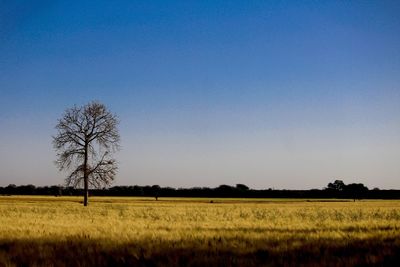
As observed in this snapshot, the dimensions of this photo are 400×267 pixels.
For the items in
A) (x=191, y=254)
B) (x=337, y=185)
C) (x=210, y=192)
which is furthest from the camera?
(x=337, y=185)

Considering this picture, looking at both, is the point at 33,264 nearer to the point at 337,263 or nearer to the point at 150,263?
the point at 150,263

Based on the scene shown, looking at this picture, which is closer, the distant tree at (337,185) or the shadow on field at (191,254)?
the shadow on field at (191,254)

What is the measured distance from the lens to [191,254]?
30.1 feet

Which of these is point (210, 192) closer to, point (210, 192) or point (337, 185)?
point (210, 192)

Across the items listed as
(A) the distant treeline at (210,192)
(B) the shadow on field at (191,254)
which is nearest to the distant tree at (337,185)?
(A) the distant treeline at (210,192)

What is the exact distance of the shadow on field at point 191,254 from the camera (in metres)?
8.27

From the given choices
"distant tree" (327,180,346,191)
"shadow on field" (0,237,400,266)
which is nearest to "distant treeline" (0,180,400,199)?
"distant tree" (327,180,346,191)

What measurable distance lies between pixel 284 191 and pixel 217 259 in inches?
5002

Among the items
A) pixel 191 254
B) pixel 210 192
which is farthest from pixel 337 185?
pixel 191 254

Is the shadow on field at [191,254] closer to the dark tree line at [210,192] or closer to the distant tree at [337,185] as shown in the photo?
the dark tree line at [210,192]

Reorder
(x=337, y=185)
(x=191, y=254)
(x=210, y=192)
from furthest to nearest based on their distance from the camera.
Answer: (x=337, y=185)
(x=210, y=192)
(x=191, y=254)

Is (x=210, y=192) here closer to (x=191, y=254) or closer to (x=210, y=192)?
(x=210, y=192)

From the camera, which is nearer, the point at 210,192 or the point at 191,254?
the point at 191,254

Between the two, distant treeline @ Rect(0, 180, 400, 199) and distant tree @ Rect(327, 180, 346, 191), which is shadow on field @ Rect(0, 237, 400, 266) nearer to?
distant treeline @ Rect(0, 180, 400, 199)
